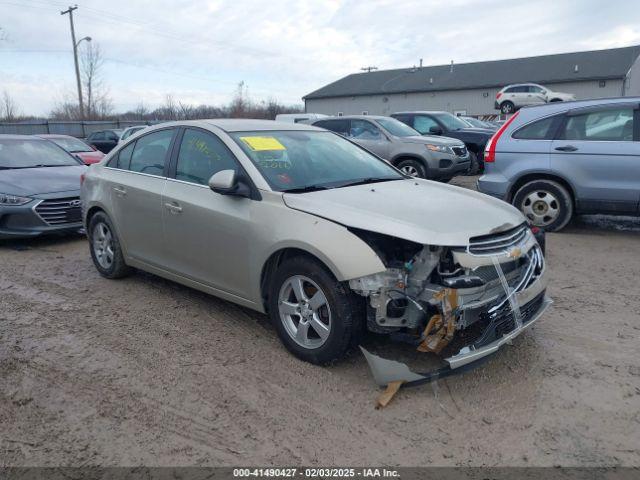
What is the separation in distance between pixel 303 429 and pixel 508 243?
1.84m

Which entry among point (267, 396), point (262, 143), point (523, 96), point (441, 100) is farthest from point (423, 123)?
point (441, 100)

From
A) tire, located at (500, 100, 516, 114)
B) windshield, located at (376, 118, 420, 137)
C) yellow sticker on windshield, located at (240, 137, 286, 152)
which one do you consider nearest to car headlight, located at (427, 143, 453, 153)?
windshield, located at (376, 118, 420, 137)

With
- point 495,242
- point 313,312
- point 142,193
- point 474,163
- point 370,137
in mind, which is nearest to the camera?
point 495,242

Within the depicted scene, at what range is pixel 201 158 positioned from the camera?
4.56 metres

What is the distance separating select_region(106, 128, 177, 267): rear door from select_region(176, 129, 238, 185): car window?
9.2 inches

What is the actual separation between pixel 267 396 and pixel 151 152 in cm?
288

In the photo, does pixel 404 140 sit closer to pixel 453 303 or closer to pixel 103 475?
pixel 453 303

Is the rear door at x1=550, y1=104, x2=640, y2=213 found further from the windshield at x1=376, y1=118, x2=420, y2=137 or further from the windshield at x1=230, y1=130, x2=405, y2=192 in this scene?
the windshield at x1=376, y1=118, x2=420, y2=137

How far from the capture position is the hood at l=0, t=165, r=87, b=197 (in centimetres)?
735

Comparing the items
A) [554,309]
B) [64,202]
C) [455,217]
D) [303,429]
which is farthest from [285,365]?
[64,202]

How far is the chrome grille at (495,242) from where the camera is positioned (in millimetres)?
3365

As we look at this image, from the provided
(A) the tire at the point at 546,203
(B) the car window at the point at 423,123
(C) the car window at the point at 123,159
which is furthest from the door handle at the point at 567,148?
(B) the car window at the point at 423,123

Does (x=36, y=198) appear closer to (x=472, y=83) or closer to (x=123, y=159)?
(x=123, y=159)

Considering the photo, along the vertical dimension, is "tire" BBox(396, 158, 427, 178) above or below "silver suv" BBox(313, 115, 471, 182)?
below
